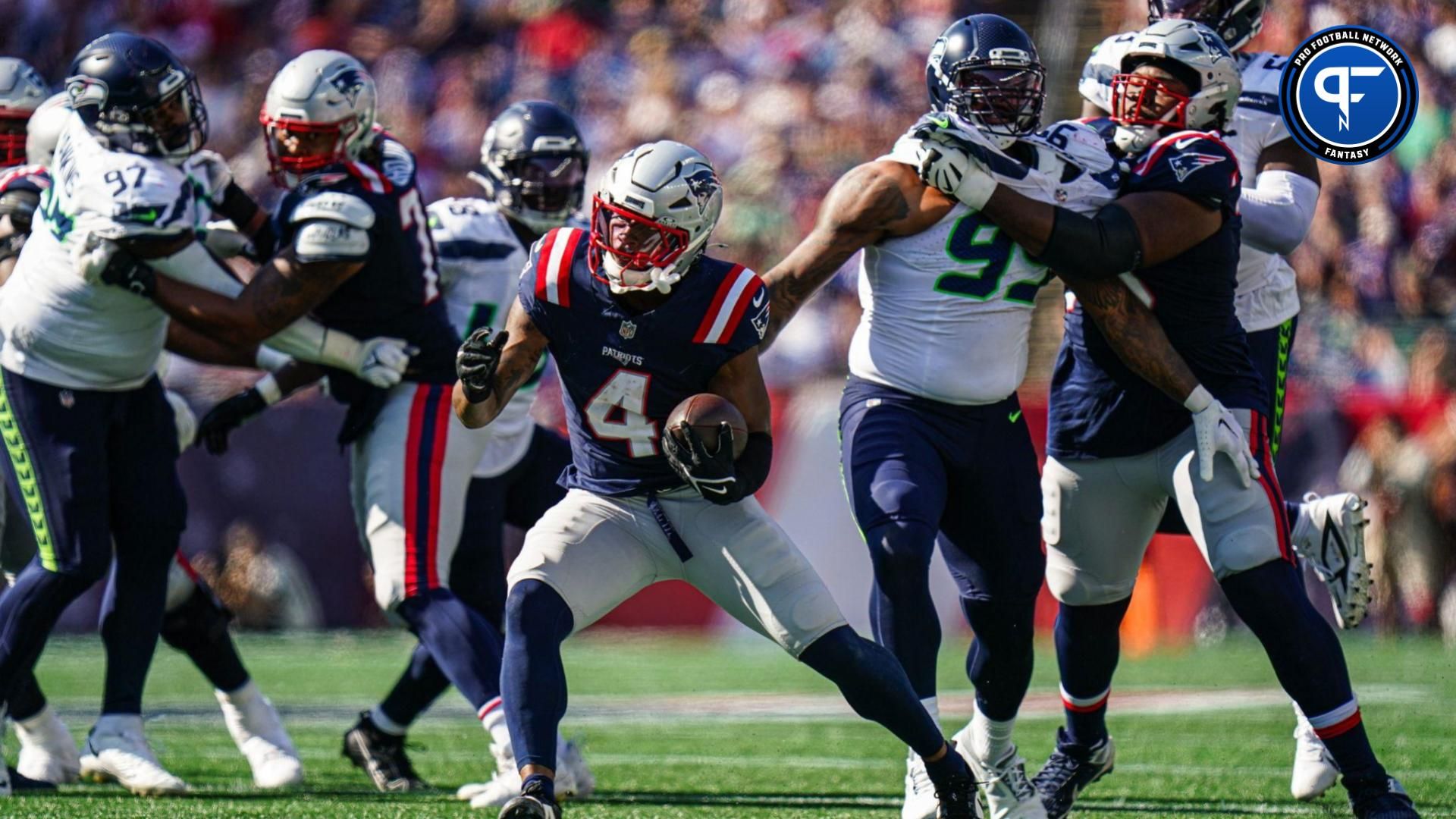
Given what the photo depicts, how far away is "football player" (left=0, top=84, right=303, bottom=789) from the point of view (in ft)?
18.0

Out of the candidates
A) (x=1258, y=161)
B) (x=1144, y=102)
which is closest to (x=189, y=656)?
(x=1144, y=102)

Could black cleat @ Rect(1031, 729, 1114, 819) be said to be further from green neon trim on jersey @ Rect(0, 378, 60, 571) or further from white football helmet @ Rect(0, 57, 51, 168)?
white football helmet @ Rect(0, 57, 51, 168)

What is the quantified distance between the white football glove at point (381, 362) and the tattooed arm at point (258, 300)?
8.4 inches

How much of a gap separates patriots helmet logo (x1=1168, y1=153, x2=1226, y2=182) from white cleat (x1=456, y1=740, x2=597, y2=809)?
83.8 inches

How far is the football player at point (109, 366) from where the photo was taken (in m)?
5.12

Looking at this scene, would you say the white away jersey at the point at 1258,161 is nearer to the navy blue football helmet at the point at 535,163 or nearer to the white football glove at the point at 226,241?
the navy blue football helmet at the point at 535,163

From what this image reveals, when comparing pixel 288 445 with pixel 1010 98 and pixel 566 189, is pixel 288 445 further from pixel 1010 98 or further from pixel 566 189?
pixel 1010 98

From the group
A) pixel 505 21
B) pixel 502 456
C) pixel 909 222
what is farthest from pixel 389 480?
pixel 505 21

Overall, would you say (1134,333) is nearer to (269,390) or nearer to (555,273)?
(555,273)

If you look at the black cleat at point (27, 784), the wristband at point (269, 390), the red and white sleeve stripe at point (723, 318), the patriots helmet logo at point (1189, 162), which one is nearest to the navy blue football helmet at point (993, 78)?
the patriots helmet logo at point (1189, 162)

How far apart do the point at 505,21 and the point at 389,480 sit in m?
10.6

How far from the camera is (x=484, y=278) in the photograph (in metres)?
5.93

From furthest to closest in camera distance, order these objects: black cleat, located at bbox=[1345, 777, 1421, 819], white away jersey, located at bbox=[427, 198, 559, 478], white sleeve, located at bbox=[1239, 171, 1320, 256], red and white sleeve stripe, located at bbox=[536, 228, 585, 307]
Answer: white away jersey, located at bbox=[427, 198, 559, 478] < white sleeve, located at bbox=[1239, 171, 1320, 256] < black cleat, located at bbox=[1345, 777, 1421, 819] < red and white sleeve stripe, located at bbox=[536, 228, 585, 307]

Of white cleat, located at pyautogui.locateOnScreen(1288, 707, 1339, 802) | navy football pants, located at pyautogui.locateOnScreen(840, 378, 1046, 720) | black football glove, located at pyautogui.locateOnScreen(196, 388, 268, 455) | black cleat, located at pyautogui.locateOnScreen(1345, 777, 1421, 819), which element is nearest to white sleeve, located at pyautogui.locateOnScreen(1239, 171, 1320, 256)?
navy football pants, located at pyautogui.locateOnScreen(840, 378, 1046, 720)
